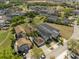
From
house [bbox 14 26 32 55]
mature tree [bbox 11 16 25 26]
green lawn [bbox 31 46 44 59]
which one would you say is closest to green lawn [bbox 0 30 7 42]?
house [bbox 14 26 32 55]

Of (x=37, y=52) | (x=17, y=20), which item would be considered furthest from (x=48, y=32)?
(x=17, y=20)

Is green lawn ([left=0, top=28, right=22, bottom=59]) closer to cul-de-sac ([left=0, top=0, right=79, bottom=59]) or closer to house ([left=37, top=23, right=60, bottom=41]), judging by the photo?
cul-de-sac ([left=0, top=0, right=79, bottom=59])

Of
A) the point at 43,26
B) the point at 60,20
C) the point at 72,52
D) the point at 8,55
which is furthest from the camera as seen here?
the point at 60,20

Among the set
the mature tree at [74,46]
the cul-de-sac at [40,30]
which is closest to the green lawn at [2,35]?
the cul-de-sac at [40,30]

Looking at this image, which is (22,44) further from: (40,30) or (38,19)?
(38,19)

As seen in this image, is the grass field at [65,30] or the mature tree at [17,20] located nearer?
the grass field at [65,30]

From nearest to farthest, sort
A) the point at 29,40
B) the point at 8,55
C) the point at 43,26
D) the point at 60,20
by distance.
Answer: the point at 8,55 → the point at 29,40 → the point at 43,26 → the point at 60,20

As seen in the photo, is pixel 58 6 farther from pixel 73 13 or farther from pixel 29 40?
pixel 29 40

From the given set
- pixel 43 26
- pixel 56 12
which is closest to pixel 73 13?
pixel 56 12

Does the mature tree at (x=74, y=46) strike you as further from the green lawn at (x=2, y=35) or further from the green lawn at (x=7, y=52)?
the green lawn at (x=2, y=35)

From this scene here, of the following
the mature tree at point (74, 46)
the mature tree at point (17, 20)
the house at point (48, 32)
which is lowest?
the mature tree at point (17, 20)
